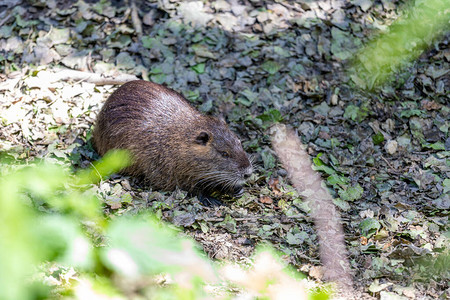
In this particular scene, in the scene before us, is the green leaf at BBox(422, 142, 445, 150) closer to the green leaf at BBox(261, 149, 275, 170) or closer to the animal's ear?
the green leaf at BBox(261, 149, 275, 170)

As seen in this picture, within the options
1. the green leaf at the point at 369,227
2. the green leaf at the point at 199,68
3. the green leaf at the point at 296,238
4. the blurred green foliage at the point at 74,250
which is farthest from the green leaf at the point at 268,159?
the blurred green foliage at the point at 74,250

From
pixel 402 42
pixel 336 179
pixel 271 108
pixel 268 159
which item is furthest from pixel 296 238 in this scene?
pixel 402 42

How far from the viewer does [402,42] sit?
20.9ft

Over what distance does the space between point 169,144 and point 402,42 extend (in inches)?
128

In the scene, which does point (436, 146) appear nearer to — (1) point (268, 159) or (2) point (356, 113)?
(2) point (356, 113)

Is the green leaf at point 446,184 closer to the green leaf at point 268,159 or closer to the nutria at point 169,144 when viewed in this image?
the green leaf at point 268,159

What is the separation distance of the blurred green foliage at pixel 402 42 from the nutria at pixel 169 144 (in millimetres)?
2038

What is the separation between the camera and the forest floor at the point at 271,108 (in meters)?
4.23

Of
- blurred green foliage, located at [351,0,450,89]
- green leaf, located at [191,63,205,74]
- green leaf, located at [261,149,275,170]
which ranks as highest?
blurred green foliage, located at [351,0,450,89]

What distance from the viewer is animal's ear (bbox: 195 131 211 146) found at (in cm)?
500

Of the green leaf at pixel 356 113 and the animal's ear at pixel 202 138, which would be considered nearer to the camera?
the animal's ear at pixel 202 138

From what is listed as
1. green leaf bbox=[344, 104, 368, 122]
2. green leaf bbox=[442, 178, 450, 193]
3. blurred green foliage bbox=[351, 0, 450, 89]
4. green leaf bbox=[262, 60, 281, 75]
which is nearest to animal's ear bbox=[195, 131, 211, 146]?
green leaf bbox=[262, 60, 281, 75]

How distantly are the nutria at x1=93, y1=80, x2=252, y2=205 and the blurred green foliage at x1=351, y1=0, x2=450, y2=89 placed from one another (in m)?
2.04

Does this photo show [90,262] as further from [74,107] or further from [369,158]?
[74,107]
